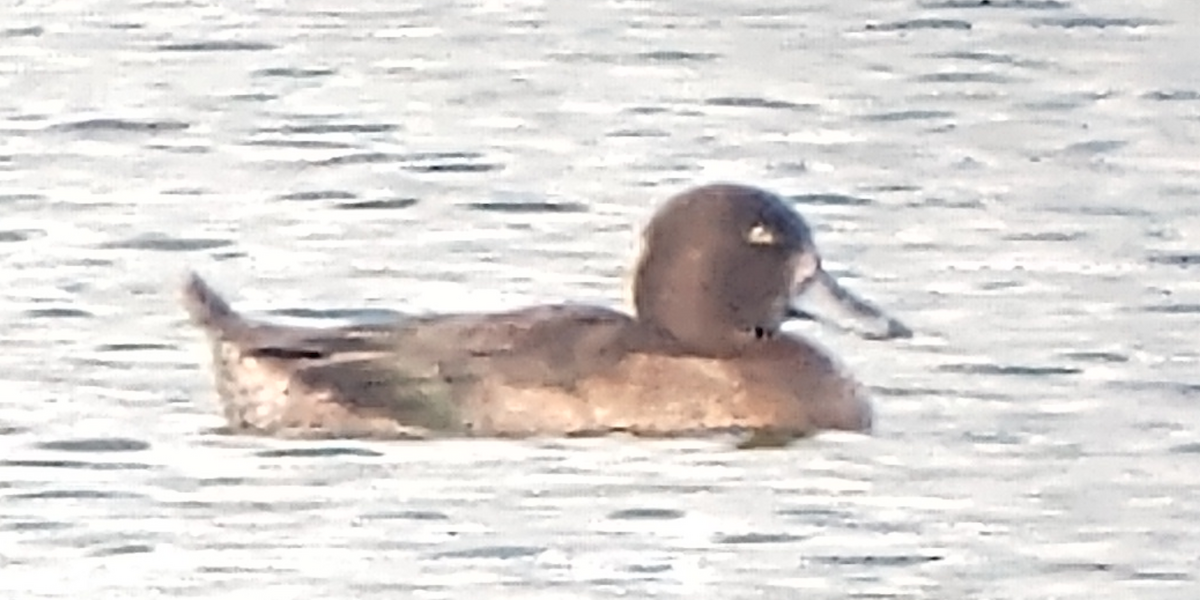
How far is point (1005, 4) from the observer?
13.2 m

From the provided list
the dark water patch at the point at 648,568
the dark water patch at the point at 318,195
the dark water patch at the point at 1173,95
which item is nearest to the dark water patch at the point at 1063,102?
the dark water patch at the point at 1173,95

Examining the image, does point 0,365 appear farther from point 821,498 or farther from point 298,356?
point 821,498

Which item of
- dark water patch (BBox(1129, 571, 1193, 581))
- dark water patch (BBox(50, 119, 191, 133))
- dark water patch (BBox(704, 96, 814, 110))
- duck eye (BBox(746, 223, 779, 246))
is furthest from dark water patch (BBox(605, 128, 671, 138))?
dark water patch (BBox(1129, 571, 1193, 581))

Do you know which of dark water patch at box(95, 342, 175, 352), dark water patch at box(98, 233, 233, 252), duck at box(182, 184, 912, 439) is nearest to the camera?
duck at box(182, 184, 912, 439)

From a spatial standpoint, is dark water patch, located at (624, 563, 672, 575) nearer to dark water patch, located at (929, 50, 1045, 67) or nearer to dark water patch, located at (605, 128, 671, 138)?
dark water patch, located at (605, 128, 671, 138)

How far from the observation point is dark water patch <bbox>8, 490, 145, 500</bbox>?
8.96m

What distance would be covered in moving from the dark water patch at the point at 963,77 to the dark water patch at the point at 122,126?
1.94 metres

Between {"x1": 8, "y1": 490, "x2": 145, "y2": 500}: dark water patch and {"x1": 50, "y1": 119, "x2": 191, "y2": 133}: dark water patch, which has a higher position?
{"x1": 50, "y1": 119, "x2": 191, "y2": 133}: dark water patch

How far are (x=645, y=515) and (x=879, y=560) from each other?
0.53 meters

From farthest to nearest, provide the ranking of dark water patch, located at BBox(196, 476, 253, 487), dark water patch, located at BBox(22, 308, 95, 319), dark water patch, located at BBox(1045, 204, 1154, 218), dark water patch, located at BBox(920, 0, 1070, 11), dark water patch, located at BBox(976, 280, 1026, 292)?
dark water patch, located at BBox(920, 0, 1070, 11) < dark water patch, located at BBox(1045, 204, 1154, 218) < dark water patch, located at BBox(976, 280, 1026, 292) < dark water patch, located at BBox(22, 308, 95, 319) < dark water patch, located at BBox(196, 476, 253, 487)

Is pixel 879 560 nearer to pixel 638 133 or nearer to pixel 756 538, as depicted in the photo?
pixel 756 538

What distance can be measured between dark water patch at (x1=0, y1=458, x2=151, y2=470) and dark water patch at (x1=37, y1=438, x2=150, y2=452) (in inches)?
2.9

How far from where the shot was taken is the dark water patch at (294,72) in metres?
12.4

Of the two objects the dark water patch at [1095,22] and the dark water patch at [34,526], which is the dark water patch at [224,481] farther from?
the dark water patch at [1095,22]
